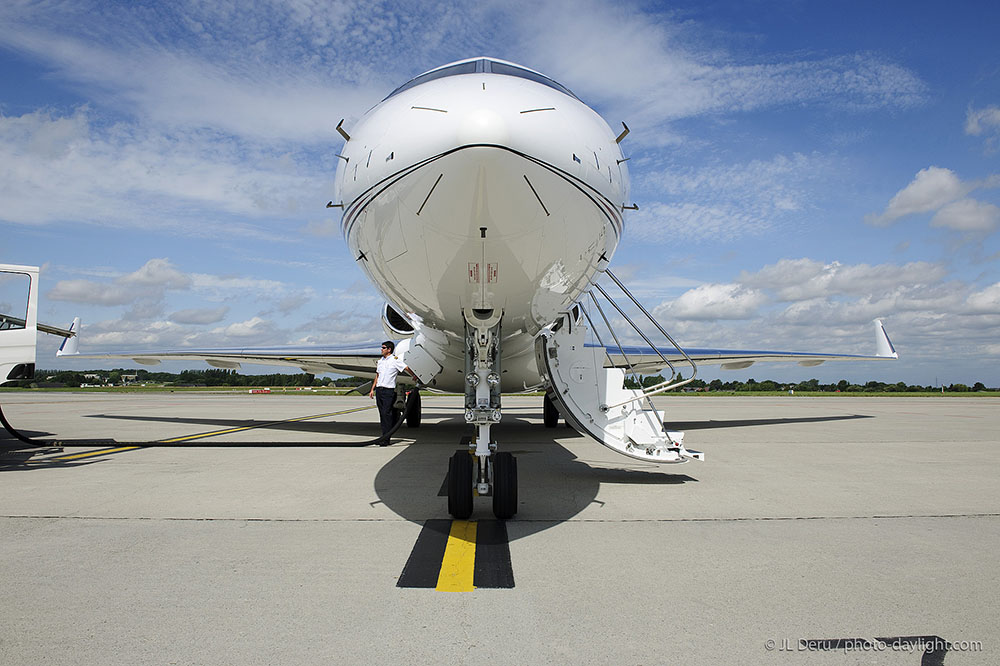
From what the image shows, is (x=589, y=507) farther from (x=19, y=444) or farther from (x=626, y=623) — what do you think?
(x=19, y=444)

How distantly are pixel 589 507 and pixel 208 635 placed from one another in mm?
3400

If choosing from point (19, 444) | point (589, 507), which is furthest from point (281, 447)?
point (589, 507)

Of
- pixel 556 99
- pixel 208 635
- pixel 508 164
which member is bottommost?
pixel 208 635

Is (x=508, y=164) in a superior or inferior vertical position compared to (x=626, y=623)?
superior

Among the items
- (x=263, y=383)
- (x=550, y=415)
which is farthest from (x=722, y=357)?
(x=263, y=383)

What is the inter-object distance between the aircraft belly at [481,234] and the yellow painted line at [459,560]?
1653mm

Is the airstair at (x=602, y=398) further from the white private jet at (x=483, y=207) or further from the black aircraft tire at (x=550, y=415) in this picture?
the black aircraft tire at (x=550, y=415)

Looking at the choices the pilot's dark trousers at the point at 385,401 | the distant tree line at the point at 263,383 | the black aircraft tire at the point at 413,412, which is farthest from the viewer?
the distant tree line at the point at 263,383

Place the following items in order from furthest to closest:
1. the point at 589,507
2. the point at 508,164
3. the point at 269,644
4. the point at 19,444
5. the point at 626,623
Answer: the point at 19,444 → the point at 589,507 → the point at 508,164 → the point at 626,623 → the point at 269,644

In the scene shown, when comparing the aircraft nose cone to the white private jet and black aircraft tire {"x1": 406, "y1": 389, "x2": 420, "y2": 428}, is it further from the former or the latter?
black aircraft tire {"x1": 406, "y1": 389, "x2": 420, "y2": 428}

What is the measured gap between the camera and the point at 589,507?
17.6 ft

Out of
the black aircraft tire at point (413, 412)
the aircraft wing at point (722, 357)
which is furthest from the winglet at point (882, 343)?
the black aircraft tire at point (413, 412)

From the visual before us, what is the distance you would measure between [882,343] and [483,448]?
15.6 m

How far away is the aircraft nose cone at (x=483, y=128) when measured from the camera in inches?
132
